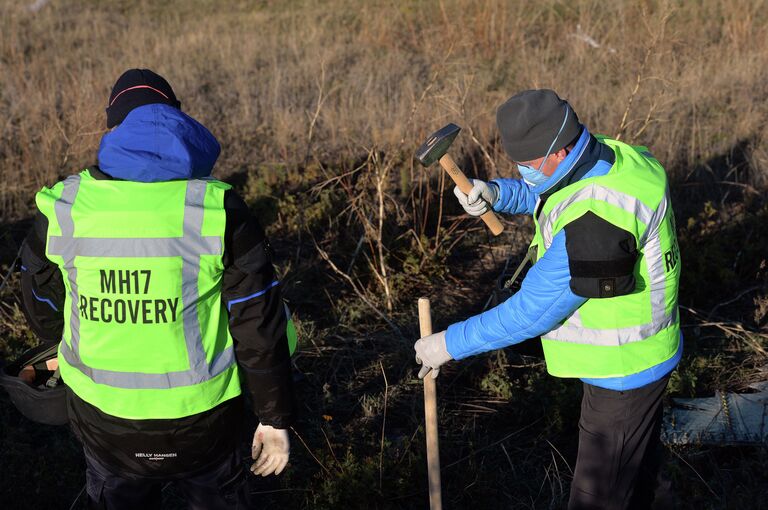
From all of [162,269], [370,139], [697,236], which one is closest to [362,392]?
[162,269]

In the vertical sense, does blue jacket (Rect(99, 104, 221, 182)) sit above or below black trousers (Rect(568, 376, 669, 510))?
above

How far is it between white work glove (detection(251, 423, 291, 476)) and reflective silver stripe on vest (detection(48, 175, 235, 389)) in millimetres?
265

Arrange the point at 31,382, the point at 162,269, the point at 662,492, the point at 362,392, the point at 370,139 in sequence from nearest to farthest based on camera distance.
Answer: the point at 162,269, the point at 31,382, the point at 662,492, the point at 362,392, the point at 370,139

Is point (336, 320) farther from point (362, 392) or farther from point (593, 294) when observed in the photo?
point (593, 294)

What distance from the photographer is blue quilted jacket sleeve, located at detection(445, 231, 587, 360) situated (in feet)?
6.95

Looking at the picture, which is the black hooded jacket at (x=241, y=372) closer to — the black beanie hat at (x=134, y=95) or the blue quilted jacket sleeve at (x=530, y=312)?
the black beanie hat at (x=134, y=95)

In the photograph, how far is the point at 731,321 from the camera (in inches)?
161

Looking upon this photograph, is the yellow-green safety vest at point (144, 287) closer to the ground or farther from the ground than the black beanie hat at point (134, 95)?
closer to the ground

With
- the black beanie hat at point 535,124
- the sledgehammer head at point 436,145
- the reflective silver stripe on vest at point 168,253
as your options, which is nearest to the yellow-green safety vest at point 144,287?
the reflective silver stripe on vest at point 168,253

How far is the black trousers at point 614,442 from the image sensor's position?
2352 millimetres

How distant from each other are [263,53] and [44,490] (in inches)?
242

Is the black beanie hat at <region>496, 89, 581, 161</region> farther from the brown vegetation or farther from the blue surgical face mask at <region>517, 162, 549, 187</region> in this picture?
the brown vegetation

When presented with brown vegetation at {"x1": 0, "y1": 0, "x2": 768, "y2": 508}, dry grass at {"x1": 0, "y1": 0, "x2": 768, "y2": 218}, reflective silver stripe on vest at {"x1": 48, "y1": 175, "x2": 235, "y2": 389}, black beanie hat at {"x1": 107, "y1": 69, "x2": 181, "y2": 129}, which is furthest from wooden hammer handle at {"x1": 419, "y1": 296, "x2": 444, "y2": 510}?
dry grass at {"x1": 0, "y1": 0, "x2": 768, "y2": 218}

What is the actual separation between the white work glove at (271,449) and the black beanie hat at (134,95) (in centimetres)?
105
